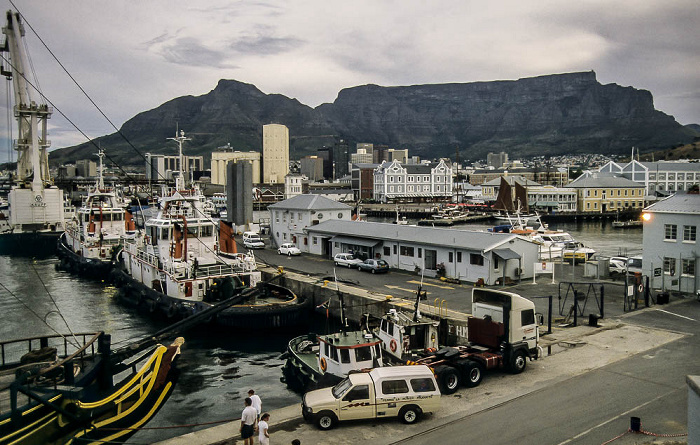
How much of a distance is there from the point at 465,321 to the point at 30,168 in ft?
200

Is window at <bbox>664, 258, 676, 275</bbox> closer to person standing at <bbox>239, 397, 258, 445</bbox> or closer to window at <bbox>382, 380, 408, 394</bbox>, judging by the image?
window at <bbox>382, 380, 408, 394</bbox>

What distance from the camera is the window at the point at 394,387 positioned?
1220 cm

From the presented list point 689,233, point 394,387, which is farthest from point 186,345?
point 689,233

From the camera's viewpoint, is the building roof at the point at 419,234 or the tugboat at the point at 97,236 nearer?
the building roof at the point at 419,234

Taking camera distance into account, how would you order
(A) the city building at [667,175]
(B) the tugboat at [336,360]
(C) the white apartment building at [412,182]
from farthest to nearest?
(C) the white apartment building at [412,182], (A) the city building at [667,175], (B) the tugboat at [336,360]

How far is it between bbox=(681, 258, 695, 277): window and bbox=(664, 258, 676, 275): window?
1.30ft

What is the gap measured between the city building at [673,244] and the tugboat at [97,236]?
123ft

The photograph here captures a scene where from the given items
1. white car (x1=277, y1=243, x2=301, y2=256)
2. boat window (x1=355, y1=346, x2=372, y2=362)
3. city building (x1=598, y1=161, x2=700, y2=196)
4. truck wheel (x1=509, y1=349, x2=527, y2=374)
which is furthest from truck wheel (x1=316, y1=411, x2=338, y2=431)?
city building (x1=598, y1=161, x2=700, y2=196)

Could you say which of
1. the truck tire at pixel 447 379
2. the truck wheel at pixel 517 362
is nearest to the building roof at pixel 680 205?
the truck wheel at pixel 517 362

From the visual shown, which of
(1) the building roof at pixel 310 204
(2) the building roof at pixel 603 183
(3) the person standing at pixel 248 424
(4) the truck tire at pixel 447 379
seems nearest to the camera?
(3) the person standing at pixel 248 424

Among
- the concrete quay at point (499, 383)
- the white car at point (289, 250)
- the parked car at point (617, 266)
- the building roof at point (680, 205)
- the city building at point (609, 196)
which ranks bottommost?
the concrete quay at point (499, 383)

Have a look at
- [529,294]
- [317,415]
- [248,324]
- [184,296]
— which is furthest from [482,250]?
[317,415]

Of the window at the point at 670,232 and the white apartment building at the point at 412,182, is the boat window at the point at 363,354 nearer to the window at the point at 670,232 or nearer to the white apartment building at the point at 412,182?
the window at the point at 670,232

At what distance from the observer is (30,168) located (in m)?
62.0
